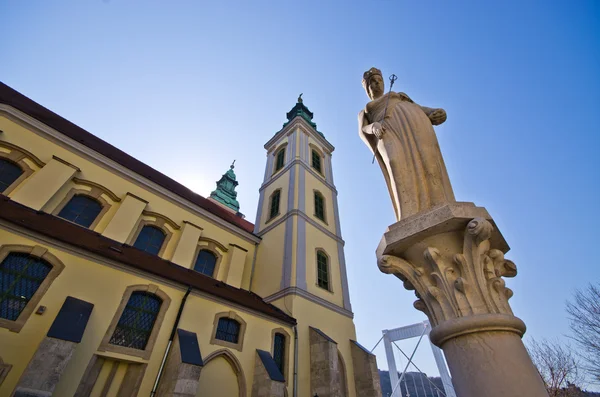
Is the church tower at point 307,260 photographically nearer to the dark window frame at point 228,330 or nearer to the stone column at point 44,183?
the dark window frame at point 228,330

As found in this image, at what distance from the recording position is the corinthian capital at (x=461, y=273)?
8.09ft

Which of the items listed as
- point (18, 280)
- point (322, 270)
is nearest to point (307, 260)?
point (322, 270)

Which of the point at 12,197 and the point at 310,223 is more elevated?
the point at 310,223

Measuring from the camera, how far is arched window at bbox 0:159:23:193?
10203 mm

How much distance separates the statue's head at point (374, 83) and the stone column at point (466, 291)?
99.7 inches

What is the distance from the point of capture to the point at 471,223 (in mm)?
2584

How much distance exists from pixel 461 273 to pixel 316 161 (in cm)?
2122

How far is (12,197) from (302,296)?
11.3m

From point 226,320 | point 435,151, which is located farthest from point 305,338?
point 435,151

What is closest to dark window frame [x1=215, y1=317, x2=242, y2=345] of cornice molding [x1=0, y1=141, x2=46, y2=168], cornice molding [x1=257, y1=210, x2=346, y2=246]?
cornice molding [x1=257, y1=210, x2=346, y2=246]

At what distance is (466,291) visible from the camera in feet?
8.20

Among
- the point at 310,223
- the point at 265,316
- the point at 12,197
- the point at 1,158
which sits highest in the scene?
the point at 310,223

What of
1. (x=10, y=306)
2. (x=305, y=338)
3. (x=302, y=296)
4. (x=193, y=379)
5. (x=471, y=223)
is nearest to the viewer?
(x=471, y=223)

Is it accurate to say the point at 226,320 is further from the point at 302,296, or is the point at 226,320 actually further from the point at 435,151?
the point at 435,151
